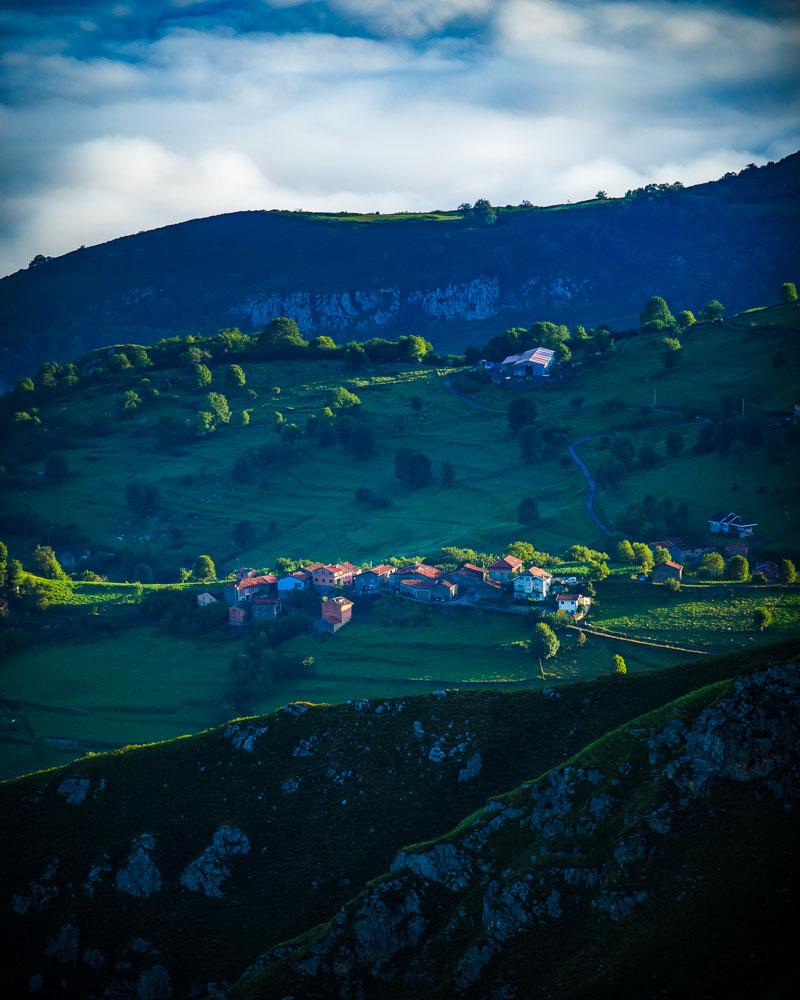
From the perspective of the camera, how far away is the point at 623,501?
477 feet

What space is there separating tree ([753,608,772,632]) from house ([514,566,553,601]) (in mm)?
21812

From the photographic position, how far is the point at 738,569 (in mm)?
115250

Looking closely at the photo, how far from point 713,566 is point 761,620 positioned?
726 inches

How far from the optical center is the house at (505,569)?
4685 inches

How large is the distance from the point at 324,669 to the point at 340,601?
13574 millimetres

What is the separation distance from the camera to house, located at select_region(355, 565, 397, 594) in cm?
12412

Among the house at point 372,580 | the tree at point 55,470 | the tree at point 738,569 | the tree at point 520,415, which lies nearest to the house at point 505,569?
the house at point 372,580

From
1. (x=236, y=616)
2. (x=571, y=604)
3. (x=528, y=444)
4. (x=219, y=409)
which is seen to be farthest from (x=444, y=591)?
(x=219, y=409)

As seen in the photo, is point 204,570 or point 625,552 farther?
point 204,570

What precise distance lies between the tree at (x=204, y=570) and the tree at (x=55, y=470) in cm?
4727

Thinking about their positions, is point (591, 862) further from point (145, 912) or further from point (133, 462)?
point (133, 462)

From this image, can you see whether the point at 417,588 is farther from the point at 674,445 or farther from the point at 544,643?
the point at 674,445

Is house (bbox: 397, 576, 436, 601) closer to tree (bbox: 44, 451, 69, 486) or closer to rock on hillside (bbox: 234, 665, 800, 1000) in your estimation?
rock on hillside (bbox: 234, 665, 800, 1000)

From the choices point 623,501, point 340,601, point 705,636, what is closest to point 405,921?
point 705,636
